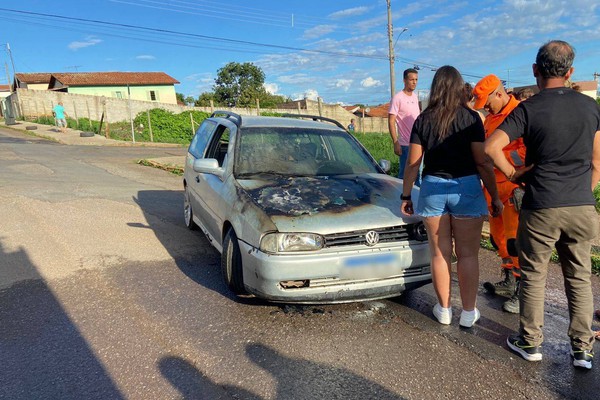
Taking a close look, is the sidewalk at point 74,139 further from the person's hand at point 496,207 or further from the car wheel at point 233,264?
the person's hand at point 496,207

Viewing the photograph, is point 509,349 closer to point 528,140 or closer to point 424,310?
point 424,310

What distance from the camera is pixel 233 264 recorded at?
365 centimetres

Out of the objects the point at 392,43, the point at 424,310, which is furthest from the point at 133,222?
the point at 392,43

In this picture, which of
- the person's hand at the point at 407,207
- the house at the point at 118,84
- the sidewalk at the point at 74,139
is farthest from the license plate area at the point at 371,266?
the house at the point at 118,84

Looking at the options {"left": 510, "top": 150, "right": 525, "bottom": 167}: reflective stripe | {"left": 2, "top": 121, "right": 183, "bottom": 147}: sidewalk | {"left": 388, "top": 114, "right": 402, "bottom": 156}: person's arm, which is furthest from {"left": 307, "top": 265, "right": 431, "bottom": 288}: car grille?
{"left": 2, "top": 121, "right": 183, "bottom": 147}: sidewalk

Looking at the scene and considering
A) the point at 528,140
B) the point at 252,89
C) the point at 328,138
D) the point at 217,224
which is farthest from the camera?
the point at 252,89

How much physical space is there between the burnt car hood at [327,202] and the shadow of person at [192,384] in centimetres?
114

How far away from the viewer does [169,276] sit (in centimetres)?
441

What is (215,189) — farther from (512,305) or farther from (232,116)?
(512,305)

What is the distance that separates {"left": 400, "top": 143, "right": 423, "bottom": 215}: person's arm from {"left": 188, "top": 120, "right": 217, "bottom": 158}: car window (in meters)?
3.08

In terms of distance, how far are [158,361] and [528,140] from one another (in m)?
2.80

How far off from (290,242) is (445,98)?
1.52 meters

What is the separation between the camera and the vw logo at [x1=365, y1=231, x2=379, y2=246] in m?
3.32

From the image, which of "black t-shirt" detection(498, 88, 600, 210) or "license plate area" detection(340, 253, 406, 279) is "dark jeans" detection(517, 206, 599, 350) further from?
"license plate area" detection(340, 253, 406, 279)
